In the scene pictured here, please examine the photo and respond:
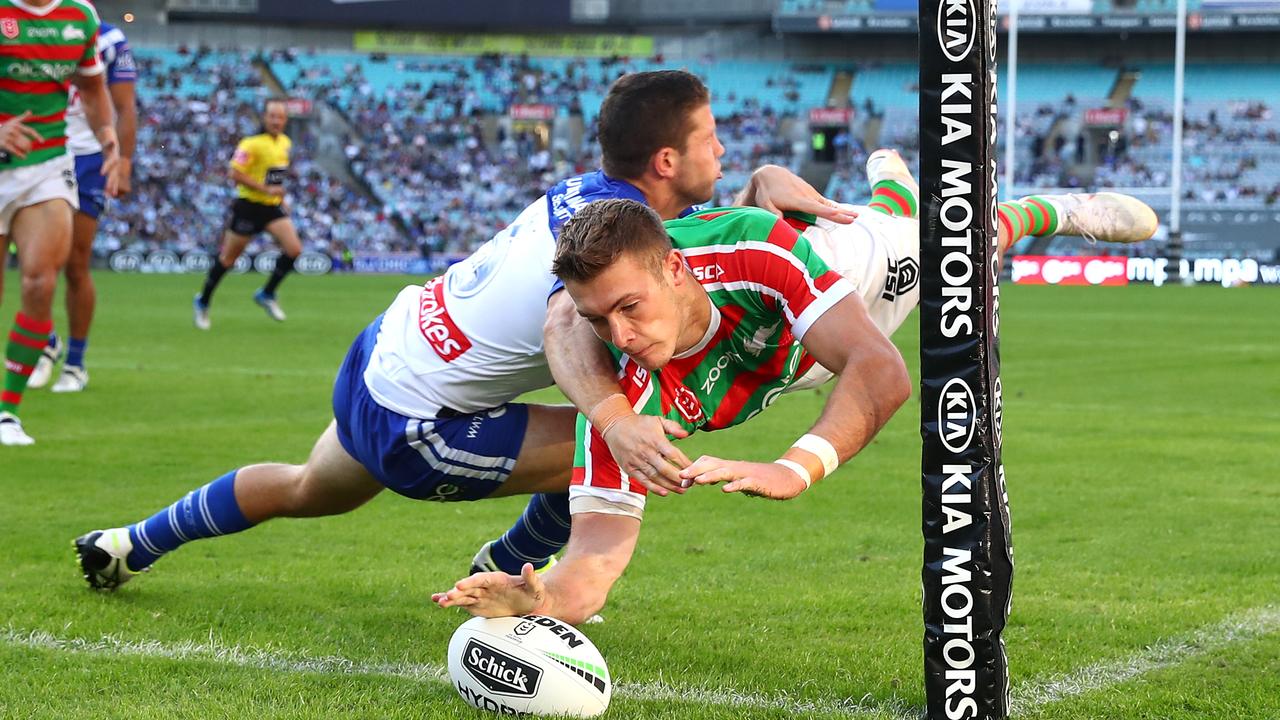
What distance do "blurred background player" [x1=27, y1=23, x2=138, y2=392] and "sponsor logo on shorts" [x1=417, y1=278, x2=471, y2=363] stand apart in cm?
574

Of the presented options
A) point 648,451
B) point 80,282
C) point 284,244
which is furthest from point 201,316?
point 648,451

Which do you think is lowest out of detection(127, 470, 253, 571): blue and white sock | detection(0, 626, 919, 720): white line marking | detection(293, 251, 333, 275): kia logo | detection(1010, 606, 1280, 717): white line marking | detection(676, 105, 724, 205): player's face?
detection(293, 251, 333, 275): kia logo

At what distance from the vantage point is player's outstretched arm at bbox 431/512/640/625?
11.3 ft

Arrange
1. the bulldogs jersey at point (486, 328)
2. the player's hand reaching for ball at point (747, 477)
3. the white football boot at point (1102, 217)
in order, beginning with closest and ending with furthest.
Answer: the player's hand reaching for ball at point (747, 477), the bulldogs jersey at point (486, 328), the white football boot at point (1102, 217)

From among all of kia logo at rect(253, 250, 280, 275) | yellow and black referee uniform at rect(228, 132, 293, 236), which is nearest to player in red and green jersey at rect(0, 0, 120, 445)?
yellow and black referee uniform at rect(228, 132, 293, 236)

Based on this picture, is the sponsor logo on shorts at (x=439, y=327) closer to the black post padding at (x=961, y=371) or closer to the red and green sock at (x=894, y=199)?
the black post padding at (x=961, y=371)

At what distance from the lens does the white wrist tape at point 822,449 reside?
329cm

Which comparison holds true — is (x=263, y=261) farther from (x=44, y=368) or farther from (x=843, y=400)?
(x=843, y=400)

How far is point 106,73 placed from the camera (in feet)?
36.8

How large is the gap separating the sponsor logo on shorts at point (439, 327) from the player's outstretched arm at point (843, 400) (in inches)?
51.1

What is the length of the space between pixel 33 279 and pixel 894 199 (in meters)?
5.47

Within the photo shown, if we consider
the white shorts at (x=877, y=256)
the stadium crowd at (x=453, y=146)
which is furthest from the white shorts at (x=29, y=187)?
the stadium crowd at (x=453, y=146)

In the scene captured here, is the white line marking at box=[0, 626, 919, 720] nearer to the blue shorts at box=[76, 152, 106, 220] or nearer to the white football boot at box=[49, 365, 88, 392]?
the blue shorts at box=[76, 152, 106, 220]

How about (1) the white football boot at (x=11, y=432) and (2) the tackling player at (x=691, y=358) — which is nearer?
(2) the tackling player at (x=691, y=358)
